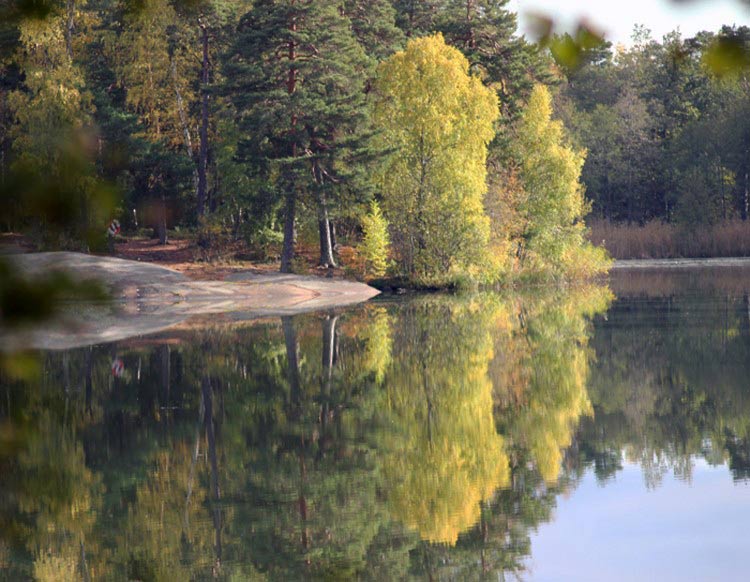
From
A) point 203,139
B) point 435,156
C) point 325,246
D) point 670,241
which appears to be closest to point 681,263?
point 670,241

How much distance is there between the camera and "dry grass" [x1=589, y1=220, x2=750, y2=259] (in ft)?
206

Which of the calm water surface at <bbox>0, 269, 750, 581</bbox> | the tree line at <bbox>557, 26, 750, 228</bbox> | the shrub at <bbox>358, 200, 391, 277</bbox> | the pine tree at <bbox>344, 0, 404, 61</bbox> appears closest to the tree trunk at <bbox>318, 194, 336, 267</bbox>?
the shrub at <bbox>358, 200, 391, 277</bbox>

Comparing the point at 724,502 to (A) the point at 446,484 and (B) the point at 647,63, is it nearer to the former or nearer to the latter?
(A) the point at 446,484

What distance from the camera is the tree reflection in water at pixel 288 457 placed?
880 centimetres

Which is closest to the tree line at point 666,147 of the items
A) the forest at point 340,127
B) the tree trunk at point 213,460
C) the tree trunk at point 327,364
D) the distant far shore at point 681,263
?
the distant far shore at point 681,263

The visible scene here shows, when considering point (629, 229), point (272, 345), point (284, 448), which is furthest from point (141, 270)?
point (629, 229)

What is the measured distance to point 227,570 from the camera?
8320 mm

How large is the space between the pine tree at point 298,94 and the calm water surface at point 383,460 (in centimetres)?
1700

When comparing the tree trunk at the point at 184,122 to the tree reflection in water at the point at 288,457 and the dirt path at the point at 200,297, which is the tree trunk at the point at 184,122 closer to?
the dirt path at the point at 200,297

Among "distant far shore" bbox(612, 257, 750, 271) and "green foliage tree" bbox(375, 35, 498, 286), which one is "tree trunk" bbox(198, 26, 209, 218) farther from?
"distant far shore" bbox(612, 257, 750, 271)

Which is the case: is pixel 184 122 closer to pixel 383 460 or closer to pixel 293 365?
pixel 293 365

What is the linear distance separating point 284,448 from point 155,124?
38.2 meters

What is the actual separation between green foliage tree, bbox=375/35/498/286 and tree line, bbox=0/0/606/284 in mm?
56

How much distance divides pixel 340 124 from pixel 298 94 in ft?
7.49
